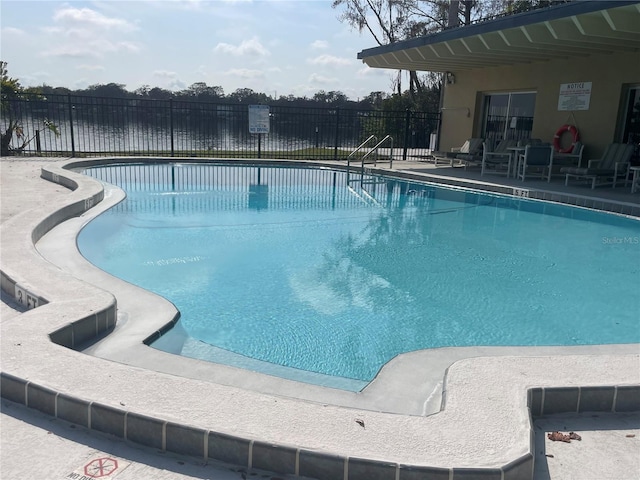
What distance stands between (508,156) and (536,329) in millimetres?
9393

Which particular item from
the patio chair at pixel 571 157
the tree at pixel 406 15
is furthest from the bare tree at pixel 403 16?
the patio chair at pixel 571 157

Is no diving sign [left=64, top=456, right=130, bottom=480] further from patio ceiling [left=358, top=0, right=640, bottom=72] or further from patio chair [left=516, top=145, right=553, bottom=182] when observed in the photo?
patio chair [left=516, top=145, right=553, bottom=182]

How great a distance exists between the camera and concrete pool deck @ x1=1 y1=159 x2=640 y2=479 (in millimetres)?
1861

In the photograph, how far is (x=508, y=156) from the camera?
12.5m

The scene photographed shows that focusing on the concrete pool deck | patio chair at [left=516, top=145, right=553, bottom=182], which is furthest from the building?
the concrete pool deck

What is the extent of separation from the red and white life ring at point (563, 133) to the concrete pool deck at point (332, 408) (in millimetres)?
10351

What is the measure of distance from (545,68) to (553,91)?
2.25ft

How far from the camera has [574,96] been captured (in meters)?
12.2

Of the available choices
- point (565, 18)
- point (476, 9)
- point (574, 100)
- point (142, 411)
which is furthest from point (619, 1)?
point (476, 9)

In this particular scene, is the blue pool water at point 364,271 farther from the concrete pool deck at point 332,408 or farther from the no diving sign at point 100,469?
the no diving sign at point 100,469

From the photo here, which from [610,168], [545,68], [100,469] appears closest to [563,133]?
[545,68]

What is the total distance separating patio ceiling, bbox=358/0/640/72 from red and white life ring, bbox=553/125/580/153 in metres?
1.66

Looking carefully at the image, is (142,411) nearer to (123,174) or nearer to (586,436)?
(586,436)

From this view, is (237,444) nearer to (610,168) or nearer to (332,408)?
(332,408)
